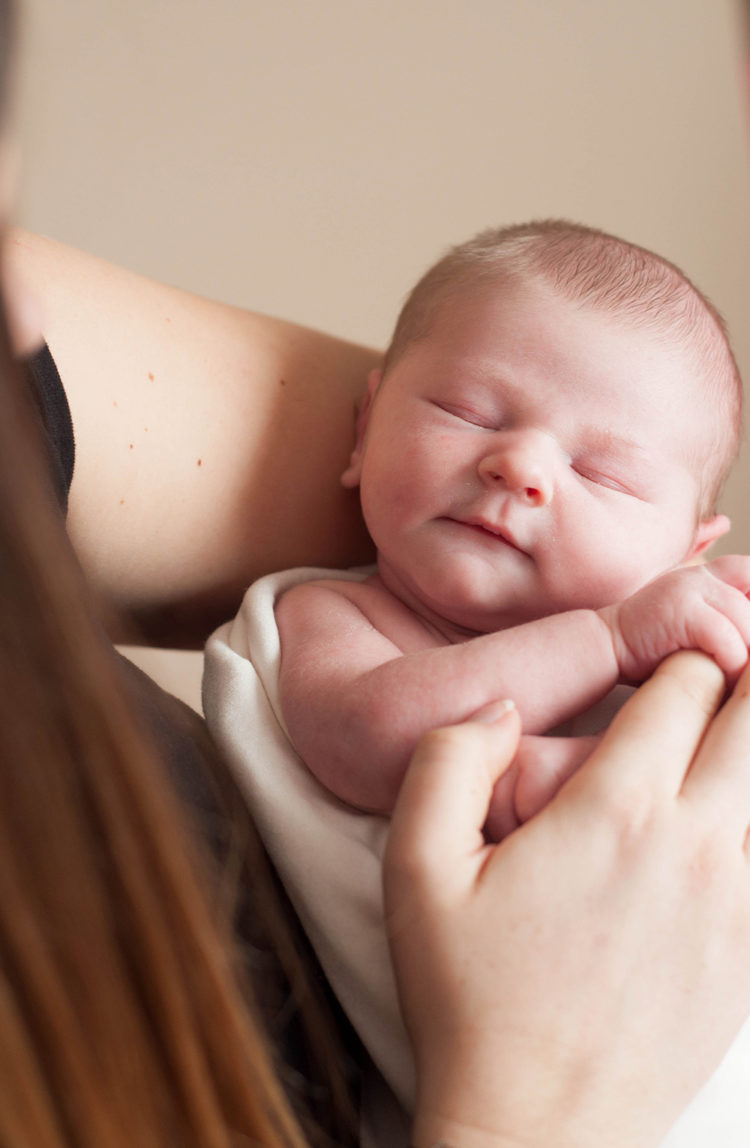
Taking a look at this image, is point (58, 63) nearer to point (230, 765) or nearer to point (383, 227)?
point (383, 227)

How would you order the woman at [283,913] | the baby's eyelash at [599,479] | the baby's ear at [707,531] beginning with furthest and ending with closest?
the baby's ear at [707,531] < the baby's eyelash at [599,479] < the woman at [283,913]

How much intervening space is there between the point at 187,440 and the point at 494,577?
36 centimetres

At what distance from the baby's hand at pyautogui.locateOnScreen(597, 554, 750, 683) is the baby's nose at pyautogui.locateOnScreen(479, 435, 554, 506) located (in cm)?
12

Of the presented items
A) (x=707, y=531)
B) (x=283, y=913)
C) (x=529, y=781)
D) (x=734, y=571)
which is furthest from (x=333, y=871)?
(x=707, y=531)

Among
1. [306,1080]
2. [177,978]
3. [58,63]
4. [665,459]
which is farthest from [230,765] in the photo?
[58,63]

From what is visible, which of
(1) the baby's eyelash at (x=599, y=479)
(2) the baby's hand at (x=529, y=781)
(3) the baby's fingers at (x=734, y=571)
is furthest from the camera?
(1) the baby's eyelash at (x=599, y=479)

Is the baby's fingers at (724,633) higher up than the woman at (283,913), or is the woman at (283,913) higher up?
the baby's fingers at (724,633)

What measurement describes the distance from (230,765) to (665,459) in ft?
1.56

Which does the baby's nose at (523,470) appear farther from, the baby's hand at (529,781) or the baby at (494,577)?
the baby's hand at (529,781)

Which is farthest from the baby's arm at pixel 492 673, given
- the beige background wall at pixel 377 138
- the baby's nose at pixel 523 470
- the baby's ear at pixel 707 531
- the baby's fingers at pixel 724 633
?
the beige background wall at pixel 377 138

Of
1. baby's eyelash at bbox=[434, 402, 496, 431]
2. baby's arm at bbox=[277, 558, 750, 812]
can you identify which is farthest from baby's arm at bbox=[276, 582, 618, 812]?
baby's eyelash at bbox=[434, 402, 496, 431]

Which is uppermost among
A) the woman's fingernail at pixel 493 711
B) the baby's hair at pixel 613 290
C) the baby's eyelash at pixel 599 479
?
the baby's hair at pixel 613 290

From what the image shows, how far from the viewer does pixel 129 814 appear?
41 centimetres

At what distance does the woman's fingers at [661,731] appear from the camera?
1.92 ft
